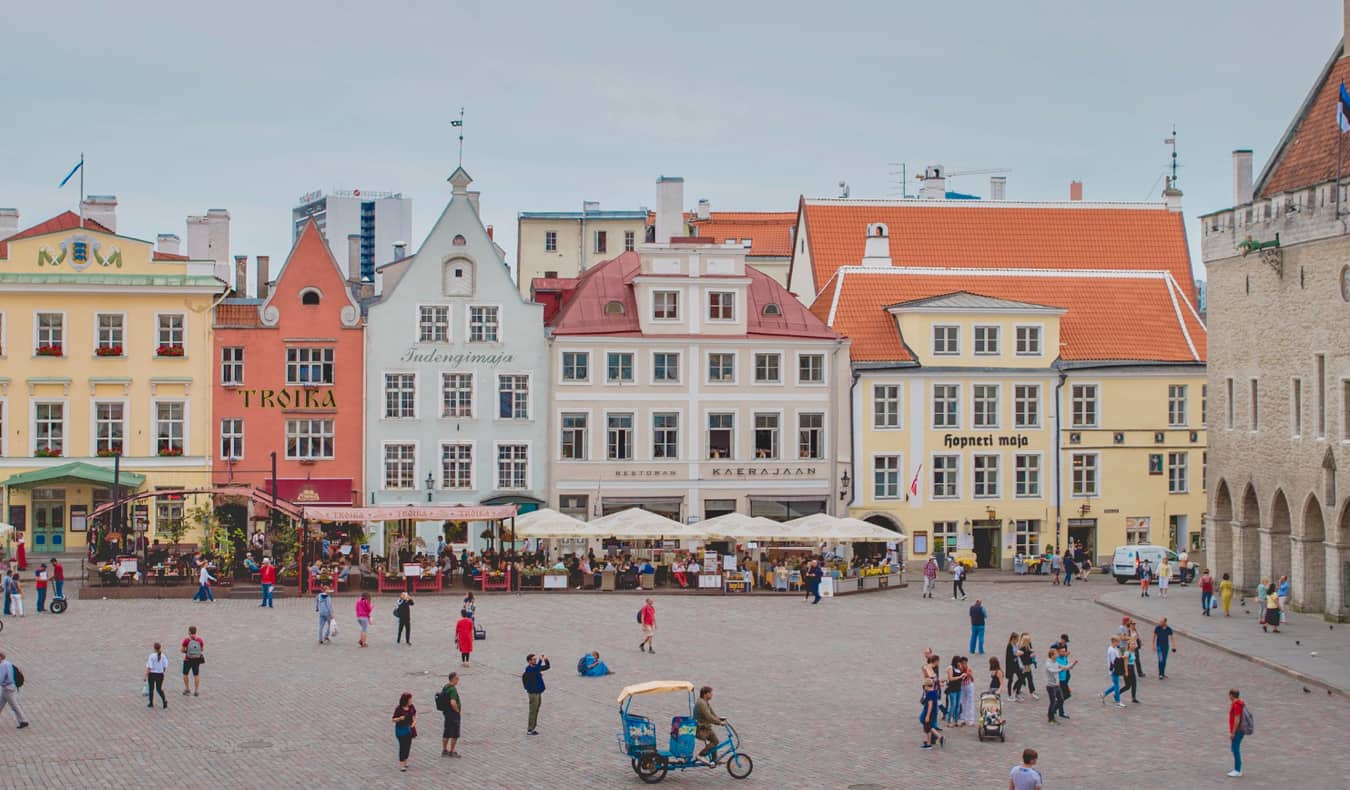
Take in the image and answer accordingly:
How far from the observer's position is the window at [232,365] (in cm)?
6103

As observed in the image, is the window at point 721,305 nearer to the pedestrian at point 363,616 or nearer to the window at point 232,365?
the window at point 232,365

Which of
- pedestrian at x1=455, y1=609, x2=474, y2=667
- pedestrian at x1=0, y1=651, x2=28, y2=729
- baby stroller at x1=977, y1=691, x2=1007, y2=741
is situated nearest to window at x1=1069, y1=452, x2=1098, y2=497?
pedestrian at x1=455, y1=609, x2=474, y2=667

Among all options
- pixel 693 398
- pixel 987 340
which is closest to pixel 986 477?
pixel 987 340

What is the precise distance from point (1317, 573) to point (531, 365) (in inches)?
1070

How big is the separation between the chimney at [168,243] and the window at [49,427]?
54.6 feet

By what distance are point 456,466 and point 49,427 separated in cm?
1368

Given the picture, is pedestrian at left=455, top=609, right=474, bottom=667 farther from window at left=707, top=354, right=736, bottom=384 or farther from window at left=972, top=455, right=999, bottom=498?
window at left=972, top=455, right=999, bottom=498

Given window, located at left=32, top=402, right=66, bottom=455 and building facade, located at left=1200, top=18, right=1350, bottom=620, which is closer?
building facade, located at left=1200, top=18, right=1350, bottom=620

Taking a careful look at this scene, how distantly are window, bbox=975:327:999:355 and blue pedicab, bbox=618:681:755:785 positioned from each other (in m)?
39.8

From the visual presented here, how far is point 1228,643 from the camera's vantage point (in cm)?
4128

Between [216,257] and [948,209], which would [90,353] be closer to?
[216,257]

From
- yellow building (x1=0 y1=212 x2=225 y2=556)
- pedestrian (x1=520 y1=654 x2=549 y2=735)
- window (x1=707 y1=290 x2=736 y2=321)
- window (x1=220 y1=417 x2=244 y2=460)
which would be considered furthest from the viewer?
→ window (x1=707 y1=290 x2=736 y2=321)

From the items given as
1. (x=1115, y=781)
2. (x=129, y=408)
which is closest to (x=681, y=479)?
(x=129, y=408)

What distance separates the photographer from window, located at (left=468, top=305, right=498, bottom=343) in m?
61.9
